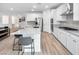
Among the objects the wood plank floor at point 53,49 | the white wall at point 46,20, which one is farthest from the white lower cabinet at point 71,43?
the white wall at point 46,20

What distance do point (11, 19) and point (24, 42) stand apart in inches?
92.4

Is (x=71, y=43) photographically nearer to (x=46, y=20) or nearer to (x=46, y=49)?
(x=46, y=49)

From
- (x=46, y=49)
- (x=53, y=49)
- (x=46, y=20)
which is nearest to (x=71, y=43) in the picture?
(x=53, y=49)

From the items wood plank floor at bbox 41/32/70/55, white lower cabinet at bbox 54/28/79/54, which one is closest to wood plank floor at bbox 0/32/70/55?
wood plank floor at bbox 41/32/70/55

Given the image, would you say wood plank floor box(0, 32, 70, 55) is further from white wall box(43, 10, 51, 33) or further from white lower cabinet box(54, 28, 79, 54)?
white wall box(43, 10, 51, 33)
